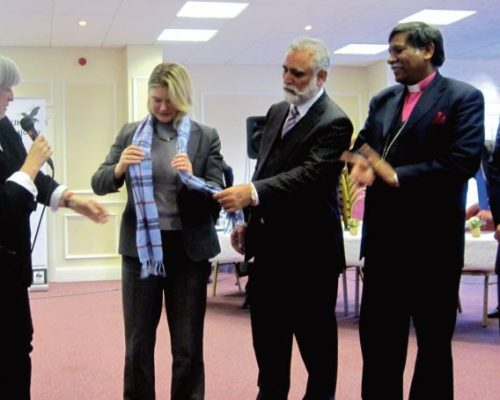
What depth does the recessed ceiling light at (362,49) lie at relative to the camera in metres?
9.82

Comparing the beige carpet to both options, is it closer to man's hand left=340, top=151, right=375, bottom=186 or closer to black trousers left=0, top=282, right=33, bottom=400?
black trousers left=0, top=282, right=33, bottom=400

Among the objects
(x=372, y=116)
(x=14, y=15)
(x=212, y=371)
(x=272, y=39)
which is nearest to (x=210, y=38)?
(x=272, y=39)

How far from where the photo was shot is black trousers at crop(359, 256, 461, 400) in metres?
2.74

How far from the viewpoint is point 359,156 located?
8.55ft

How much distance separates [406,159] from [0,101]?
1.43m

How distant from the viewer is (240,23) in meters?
8.21

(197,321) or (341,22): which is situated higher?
(341,22)

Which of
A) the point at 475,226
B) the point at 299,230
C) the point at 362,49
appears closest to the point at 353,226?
the point at 475,226

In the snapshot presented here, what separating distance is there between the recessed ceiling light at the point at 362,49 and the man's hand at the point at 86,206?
25.3 ft

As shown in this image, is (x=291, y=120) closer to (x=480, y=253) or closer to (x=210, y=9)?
(x=480, y=253)

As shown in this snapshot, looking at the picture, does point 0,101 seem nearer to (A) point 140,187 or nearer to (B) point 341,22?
(A) point 140,187

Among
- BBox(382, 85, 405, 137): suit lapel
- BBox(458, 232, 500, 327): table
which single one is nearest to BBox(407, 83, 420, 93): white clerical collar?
BBox(382, 85, 405, 137): suit lapel

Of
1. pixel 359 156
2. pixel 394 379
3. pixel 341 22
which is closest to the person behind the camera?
pixel 359 156

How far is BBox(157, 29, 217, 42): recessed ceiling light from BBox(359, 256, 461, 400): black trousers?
6325 mm
